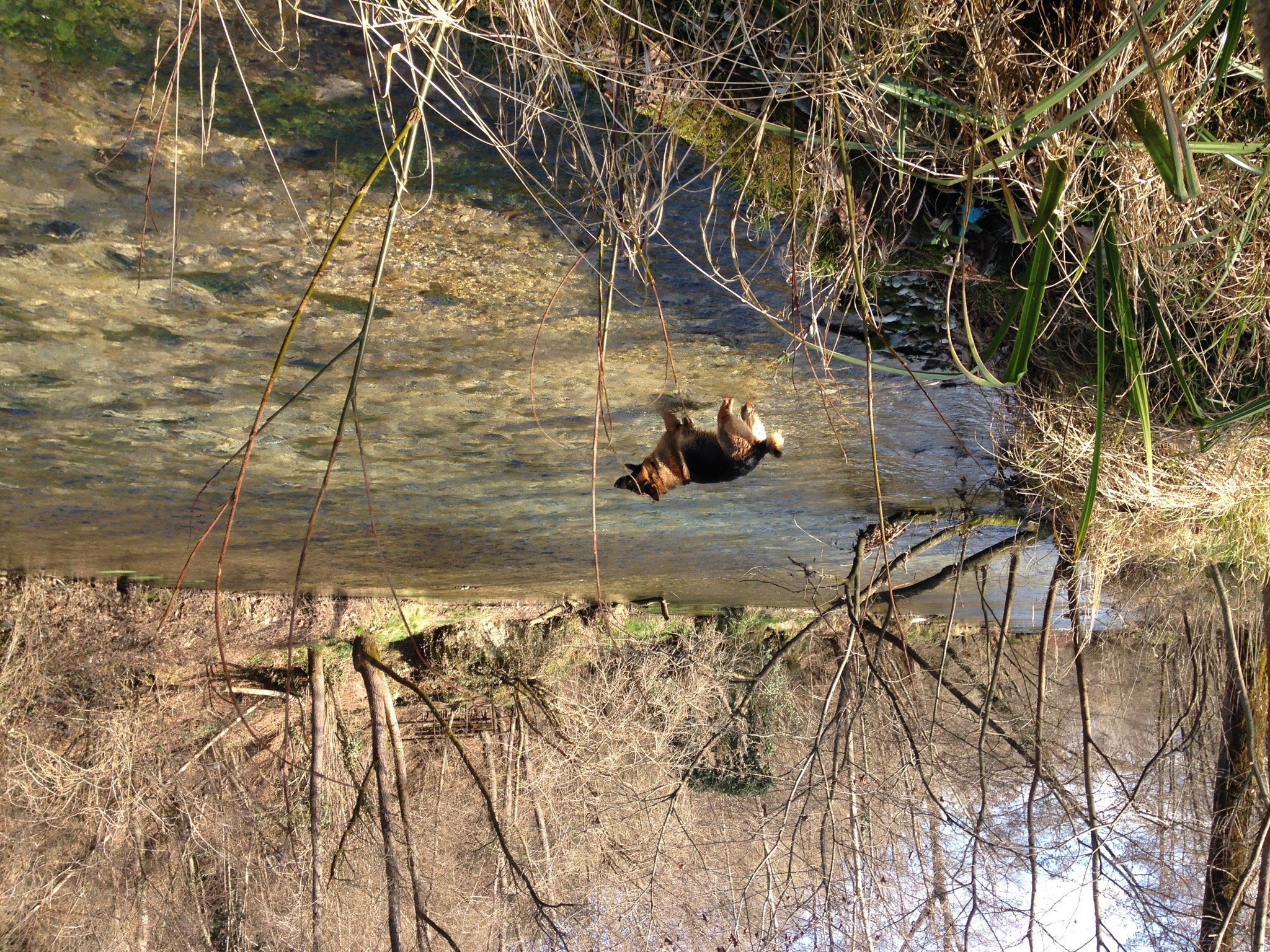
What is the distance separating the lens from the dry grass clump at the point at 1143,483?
3.01 metres

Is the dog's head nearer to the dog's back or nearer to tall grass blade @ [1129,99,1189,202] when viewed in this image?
the dog's back

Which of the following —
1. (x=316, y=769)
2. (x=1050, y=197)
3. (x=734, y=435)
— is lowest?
(x=316, y=769)

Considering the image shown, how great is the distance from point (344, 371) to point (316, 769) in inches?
170

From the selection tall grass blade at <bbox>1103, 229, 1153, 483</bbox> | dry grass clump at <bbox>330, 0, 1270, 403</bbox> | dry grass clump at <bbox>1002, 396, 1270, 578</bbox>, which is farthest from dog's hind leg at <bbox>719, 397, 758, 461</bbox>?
tall grass blade at <bbox>1103, 229, 1153, 483</bbox>

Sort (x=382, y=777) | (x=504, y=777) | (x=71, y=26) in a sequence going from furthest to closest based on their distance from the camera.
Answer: (x=504, y=777), (x=382, y=777), (x=71, y=26)

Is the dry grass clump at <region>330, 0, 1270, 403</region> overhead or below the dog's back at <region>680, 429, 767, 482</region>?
overhead

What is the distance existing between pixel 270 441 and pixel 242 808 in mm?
5185

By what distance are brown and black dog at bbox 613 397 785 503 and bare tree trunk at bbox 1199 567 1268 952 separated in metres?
3.23

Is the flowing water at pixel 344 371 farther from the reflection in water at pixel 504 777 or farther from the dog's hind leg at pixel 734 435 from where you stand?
the reflection in water at pixel 504 777

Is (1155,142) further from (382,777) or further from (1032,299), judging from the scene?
(382,777)

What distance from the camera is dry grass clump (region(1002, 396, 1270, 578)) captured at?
301 centimetres

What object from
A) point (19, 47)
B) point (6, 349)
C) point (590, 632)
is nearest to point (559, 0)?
point (19, 47)

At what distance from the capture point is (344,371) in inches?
119

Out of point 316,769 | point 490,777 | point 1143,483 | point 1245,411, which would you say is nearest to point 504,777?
point 490,777
